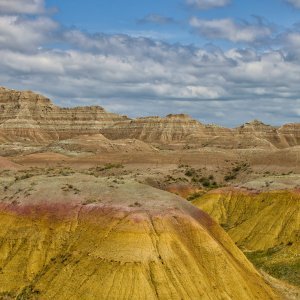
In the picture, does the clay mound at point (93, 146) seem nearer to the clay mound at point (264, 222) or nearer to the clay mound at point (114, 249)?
the clay mound at point (264, 222)

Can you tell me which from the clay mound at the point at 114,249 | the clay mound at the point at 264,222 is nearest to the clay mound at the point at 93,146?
the clay mound at the point at 264,222

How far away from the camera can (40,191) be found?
39.3 meters

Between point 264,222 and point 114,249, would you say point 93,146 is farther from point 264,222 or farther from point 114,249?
point 114,249

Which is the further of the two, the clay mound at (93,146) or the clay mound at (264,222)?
the clay mound at (93,146)

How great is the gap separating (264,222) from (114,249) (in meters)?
34.0

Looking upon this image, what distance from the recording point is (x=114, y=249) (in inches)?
1297

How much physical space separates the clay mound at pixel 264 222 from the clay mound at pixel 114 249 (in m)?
12.8

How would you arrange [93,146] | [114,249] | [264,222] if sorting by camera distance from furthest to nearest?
[93,146]
[264,222]
[114,249]

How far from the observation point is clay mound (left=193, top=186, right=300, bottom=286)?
52.0 meters

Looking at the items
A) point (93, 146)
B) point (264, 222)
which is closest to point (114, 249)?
point (264, 222)

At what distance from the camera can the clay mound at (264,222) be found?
171ft

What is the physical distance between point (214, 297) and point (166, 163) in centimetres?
8325

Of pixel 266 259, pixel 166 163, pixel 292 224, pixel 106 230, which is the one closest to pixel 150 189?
pixel 106 230

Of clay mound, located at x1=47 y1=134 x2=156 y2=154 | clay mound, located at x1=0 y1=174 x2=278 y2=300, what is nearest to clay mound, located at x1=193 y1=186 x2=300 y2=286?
clay mound, located at x1=0 y1=174 x2=278 y2=300
